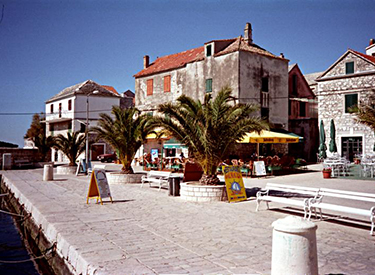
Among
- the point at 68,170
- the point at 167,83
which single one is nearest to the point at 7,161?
the point at 68,170

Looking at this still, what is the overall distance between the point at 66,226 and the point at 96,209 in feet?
7.34

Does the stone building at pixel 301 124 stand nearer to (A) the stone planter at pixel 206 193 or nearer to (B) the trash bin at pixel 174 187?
(B) the trash bin at pixel 174 187

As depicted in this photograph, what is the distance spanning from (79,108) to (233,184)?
3523 cm

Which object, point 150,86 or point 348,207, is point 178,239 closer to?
point 348,207

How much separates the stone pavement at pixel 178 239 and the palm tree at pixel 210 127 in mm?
1993

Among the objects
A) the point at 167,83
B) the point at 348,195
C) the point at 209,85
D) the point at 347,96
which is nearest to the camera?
the point at 348,195

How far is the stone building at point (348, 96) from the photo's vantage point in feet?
87.8

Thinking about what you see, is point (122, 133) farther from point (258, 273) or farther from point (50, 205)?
point (258, 273)

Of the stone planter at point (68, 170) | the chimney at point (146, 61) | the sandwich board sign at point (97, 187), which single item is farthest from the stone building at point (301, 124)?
the sandwich board sign at point (97, 187)

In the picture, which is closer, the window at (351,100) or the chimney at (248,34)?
the window at (351,100)

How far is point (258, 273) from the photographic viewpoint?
4691 mm

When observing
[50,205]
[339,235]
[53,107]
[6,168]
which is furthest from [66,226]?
[53,107]

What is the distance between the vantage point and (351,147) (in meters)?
27.7

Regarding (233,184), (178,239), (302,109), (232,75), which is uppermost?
(232,75)
